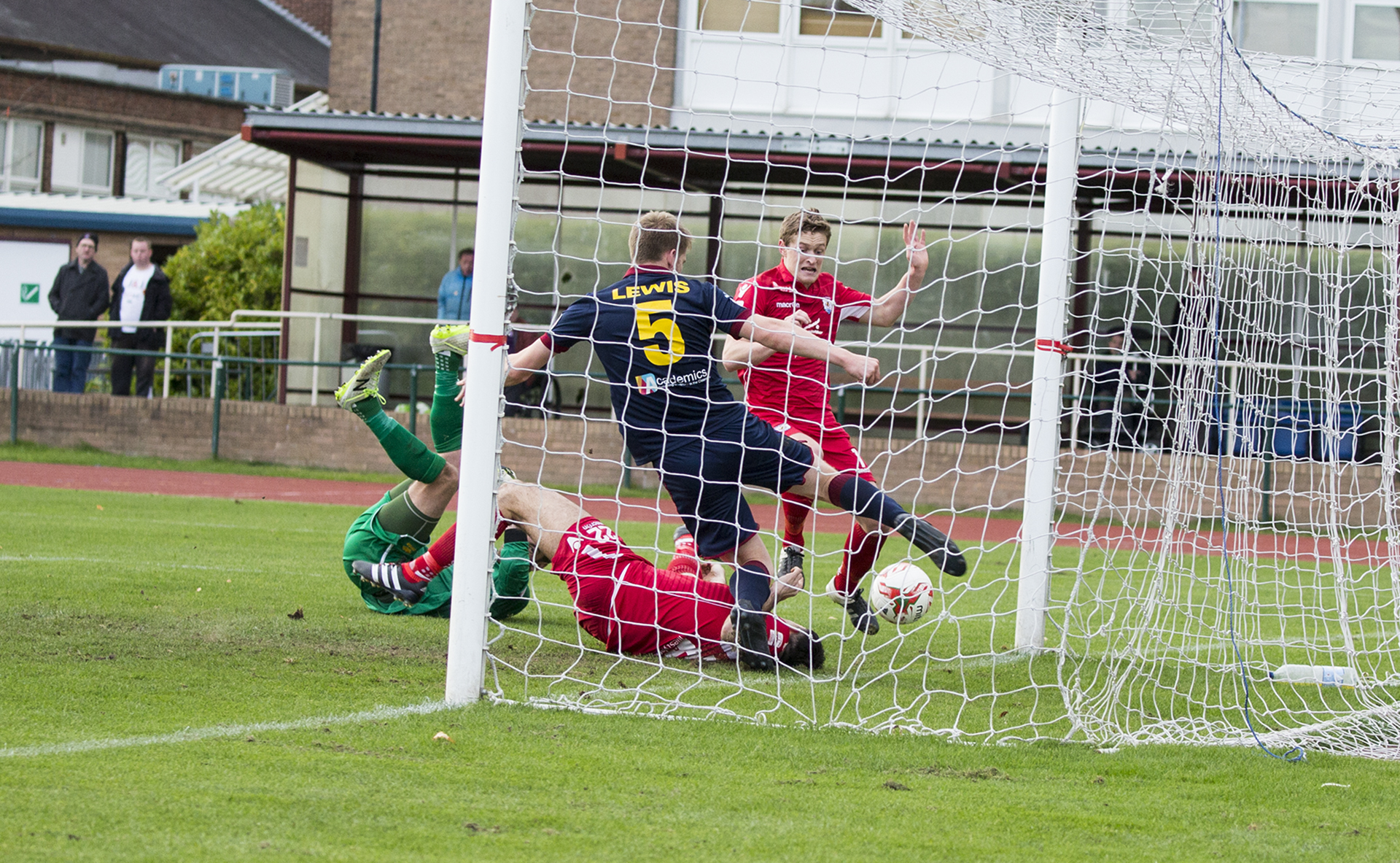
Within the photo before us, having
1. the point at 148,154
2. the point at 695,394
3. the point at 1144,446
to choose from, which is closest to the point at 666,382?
the point at 695,394

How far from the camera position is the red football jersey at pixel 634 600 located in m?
5.57

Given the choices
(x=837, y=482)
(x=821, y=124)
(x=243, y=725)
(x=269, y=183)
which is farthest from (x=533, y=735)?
(x=269, y=183)

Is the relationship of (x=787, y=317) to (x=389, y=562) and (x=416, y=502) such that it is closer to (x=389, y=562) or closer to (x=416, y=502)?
(x=416, y=502)

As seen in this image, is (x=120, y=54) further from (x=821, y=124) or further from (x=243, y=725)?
(x=243, y=725)

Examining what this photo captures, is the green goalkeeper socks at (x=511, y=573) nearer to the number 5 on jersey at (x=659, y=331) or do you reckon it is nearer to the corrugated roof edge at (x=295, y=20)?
the number 5 on jersey at (x=659, y=331)

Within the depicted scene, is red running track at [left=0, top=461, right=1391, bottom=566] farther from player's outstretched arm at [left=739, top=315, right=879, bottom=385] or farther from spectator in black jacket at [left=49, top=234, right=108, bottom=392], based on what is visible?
player's outstretched arm at [left=739, top=315, right=879, bottom=385]

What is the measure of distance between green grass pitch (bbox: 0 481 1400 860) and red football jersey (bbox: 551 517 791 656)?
29cm

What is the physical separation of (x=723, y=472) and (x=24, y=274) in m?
29.0

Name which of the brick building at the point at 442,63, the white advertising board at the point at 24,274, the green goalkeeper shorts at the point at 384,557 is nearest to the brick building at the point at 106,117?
the white advertising board at the point at 24,274

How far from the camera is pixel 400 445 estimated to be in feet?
20.5

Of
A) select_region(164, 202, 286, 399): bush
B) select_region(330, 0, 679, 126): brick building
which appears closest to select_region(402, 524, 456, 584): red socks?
select_region(330, 0, 679, 126): brick building

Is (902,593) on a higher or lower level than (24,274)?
lower

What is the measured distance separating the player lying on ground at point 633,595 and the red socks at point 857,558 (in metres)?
0.78

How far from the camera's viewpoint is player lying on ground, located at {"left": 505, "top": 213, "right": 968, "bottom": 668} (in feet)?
17.9
